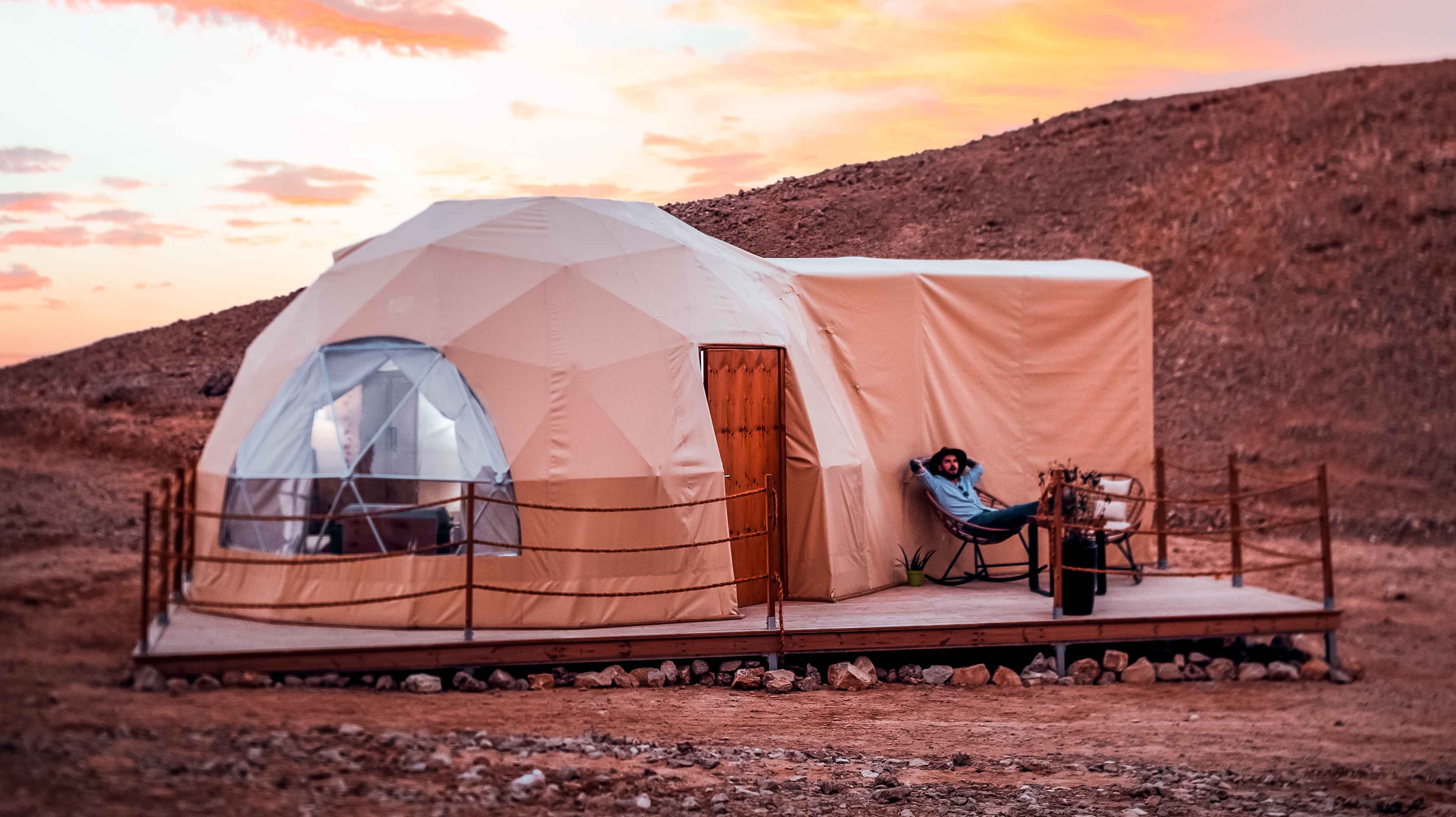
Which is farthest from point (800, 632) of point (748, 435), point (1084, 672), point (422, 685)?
point (422, 685)

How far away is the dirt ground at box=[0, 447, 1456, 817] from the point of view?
341cm

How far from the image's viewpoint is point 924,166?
3741cm

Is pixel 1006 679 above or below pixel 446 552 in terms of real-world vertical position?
below

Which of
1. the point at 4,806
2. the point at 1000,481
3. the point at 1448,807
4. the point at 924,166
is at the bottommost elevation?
the point at 1448,807

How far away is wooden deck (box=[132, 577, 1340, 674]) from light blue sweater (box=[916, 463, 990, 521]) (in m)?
0.59

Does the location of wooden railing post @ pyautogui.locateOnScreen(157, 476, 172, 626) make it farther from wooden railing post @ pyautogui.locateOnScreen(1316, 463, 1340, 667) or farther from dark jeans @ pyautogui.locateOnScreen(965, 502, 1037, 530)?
wooden railing post @ pyautogui.locateOnScreen(1316, 463, 1340, 667)

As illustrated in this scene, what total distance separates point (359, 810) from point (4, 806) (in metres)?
1.09

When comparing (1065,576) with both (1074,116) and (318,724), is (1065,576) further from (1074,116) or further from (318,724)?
(1074,116)

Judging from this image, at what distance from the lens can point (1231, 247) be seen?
1054 inches

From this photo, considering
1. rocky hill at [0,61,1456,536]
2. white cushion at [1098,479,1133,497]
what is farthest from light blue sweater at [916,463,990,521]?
rocky hill at [0,61,1456,536]

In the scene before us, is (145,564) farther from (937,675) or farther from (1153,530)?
(1153,530)

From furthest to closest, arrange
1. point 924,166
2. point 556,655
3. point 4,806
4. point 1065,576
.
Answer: point 924,166, point 1065,576, point 556,655, point 4,806

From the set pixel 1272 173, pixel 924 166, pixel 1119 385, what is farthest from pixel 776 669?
pixel 924 166

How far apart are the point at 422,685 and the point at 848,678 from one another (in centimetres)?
259
